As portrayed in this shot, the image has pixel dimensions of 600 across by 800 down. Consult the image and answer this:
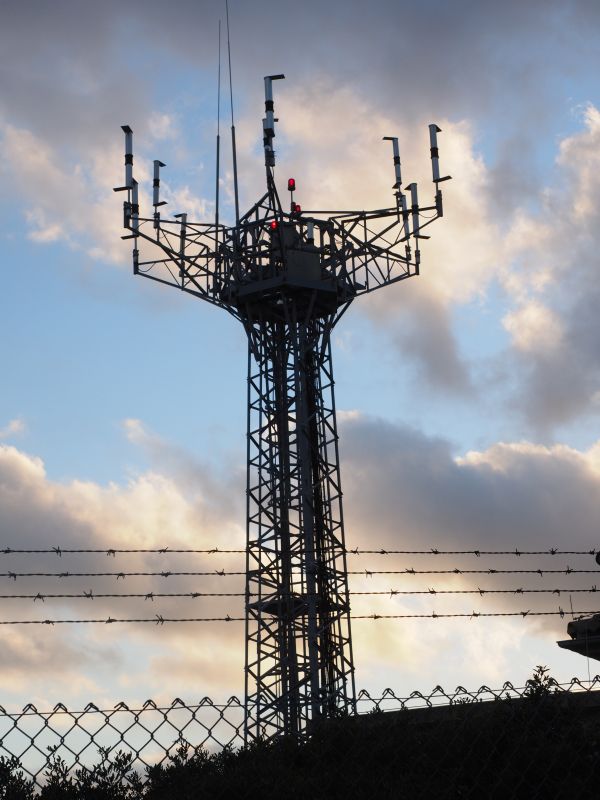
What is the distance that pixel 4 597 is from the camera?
29.9m

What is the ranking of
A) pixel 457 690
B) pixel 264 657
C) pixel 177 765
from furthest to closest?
pixel 264 657 → pixel 177 765 → pixel 457 690

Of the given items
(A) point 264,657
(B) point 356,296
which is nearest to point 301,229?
(B) point 356,296

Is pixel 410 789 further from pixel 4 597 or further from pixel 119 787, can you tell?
pixel 4 597

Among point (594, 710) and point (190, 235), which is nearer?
point (594, 710)

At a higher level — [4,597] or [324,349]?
[324,349]

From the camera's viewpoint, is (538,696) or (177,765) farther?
(538,696)

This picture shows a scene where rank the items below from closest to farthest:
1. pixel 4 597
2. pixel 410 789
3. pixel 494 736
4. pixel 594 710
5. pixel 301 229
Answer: pixel 410 789 → pixel 494 736 → pixel 594 710 → pixel 4 597 → pixel 301 229

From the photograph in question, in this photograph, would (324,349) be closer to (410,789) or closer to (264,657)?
(264,657)

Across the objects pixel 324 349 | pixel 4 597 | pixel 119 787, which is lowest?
pixel 119 787

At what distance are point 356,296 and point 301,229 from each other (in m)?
2.67

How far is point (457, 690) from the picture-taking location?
482 inches

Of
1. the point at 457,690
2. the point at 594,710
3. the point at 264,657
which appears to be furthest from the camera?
the point at 264,657

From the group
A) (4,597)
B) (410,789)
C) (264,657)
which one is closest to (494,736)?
(410,789)

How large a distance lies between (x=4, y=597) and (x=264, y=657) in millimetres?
11155
